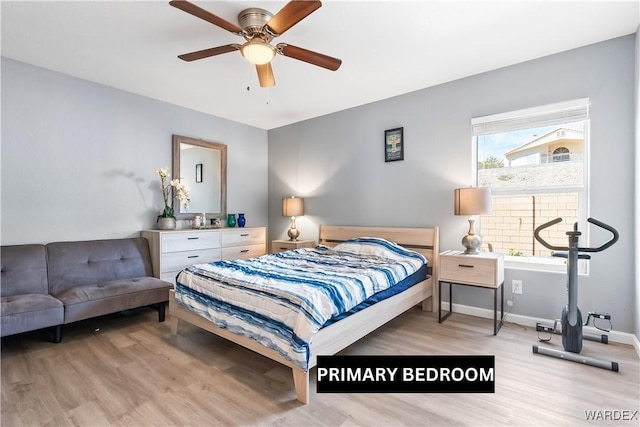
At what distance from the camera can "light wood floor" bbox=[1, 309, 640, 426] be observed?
1696 millimetres

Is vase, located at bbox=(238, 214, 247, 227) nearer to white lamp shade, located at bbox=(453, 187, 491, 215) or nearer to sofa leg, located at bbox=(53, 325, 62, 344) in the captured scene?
sofa leg, located at bbox=(53, 325, 62, 344)

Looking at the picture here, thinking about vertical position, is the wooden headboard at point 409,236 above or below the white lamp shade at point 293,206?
below

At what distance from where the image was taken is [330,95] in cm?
388

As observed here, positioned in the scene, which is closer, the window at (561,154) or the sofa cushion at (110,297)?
the sofa cushion at (110,297)

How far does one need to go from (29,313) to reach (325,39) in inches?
124

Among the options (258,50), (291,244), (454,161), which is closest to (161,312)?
(291,244)

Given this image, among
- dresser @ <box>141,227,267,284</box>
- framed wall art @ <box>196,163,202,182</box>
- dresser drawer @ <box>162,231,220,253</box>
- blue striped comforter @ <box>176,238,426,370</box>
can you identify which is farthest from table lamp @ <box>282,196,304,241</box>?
blue striped comforter @ <box>176,238,426,370</box>

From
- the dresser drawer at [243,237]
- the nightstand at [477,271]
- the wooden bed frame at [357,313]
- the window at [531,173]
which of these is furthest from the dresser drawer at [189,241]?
the window at [531,173]

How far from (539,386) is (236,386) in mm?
1883

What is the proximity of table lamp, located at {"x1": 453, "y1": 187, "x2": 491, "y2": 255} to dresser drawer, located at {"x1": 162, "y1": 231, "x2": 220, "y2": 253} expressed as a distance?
2.90 metres

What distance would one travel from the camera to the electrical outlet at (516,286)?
10.1 feet

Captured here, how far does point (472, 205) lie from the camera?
9.84 feet

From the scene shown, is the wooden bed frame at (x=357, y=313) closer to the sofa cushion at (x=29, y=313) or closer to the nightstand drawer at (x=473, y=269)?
the nightstand drawer at (x=473, y=269)

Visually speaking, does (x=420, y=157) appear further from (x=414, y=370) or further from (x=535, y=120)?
(x=414, y=370)
